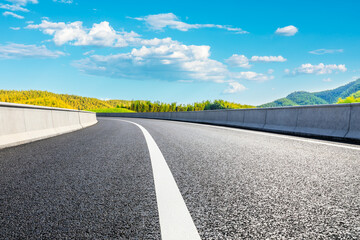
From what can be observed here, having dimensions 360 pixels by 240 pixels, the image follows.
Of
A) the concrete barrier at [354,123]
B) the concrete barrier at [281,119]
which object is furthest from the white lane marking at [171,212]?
the concrete barrier at [281,119]

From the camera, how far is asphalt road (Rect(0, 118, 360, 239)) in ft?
6.76

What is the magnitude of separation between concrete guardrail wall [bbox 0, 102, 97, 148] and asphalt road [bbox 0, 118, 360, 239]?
242 centimetres

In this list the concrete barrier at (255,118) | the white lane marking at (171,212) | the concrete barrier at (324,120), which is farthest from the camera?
the concrete barrier at (255,118)

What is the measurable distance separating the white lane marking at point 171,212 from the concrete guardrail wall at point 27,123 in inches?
194

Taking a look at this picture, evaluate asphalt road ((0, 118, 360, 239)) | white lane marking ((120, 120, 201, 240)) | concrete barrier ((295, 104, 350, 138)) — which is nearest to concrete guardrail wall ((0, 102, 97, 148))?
asphalt road ((0, 118, 360, 239))

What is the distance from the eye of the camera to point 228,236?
194 centimetres

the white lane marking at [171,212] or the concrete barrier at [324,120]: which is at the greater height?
the concrete barrier at [324,120]

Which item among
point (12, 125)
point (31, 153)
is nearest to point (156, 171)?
point (31, 153)

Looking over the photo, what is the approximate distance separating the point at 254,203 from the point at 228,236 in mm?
777

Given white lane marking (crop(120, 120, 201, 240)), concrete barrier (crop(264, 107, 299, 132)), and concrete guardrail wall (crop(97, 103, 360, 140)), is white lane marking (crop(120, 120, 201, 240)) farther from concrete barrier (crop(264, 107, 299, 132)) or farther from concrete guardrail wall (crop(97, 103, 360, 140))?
concrete barrier (crop(264, 107, 299, 132))

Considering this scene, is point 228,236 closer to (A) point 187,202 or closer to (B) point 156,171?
(A) point 187,202

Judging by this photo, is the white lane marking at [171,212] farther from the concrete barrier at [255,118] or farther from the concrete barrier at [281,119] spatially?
the concrete barrier at [255,118]

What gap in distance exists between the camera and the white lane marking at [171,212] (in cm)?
196

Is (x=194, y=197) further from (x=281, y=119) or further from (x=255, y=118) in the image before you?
(x=255, y=118)
